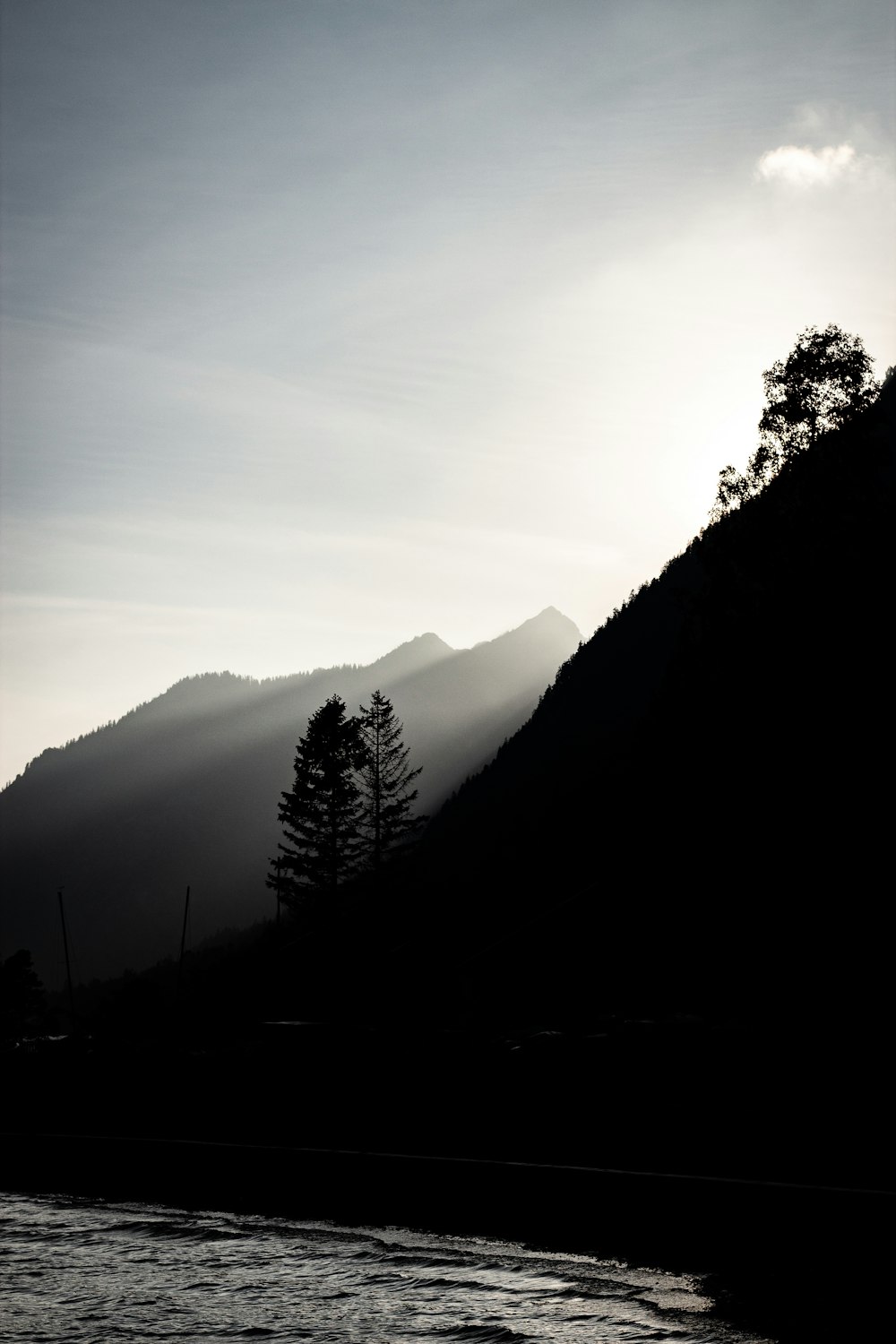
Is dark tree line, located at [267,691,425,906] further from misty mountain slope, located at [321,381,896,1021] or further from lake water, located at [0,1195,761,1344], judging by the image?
lake water, located at [0,1195,761,1344]

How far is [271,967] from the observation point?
63812mm

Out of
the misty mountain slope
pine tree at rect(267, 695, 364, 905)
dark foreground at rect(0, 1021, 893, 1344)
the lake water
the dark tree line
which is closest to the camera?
the lake water

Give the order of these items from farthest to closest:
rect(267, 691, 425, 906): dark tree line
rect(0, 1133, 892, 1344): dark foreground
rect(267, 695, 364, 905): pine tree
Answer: rect(267, 695, 364, 905): pine tree, rect(267, 691, 425, 906): dark tree line, rect(0, 1133, 892, 1344): dark foreground

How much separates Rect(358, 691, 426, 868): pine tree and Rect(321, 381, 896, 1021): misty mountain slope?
15.8 meters

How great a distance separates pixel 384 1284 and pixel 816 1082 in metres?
7.17

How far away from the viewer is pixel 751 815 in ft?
128

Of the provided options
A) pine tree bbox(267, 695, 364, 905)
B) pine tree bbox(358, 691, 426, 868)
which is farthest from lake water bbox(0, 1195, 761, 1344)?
pine tree bbox(358, 691, 426, 868)

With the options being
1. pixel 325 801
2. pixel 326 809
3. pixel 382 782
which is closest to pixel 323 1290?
pixel 325 801

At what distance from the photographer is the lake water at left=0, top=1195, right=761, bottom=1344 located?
29.3 ft

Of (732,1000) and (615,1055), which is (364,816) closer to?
(732,1000)

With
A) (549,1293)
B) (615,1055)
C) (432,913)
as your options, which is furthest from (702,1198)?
(432,913)

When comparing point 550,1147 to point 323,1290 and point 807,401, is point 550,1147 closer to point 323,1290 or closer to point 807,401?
point 323,1290

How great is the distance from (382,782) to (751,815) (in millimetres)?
36583

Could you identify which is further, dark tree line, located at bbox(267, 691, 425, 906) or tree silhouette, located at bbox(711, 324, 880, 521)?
dark tree line, located at bbox(267, 691, 425, 906)
